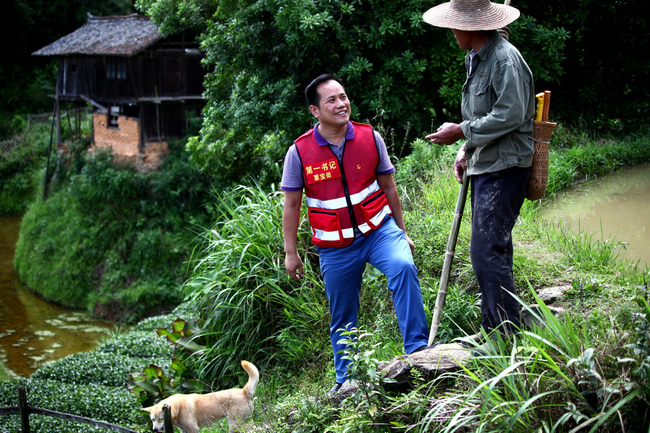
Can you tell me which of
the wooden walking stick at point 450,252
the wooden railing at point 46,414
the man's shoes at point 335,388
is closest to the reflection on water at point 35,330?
the wooden railing at point 46,414

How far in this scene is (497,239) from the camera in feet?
11.1

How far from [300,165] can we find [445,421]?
1.79 m

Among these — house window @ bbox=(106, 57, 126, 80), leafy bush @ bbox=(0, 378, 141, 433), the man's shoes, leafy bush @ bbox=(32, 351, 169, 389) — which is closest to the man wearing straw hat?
the man's shoes

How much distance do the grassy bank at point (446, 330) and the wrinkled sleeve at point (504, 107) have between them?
35.7 inches

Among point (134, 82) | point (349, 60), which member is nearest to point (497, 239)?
point (349, 60)

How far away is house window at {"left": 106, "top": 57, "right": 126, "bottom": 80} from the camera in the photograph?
22494mm

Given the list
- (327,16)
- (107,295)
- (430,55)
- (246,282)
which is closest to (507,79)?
(246,282)

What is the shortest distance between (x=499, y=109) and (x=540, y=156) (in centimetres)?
38

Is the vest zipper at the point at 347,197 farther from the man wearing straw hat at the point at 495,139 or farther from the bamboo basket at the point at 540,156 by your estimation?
the bamboo basket at the point at 540,156

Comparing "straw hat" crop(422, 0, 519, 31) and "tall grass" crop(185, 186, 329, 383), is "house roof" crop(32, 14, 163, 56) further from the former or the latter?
"straw hat" crop(422, 0, 519, 31)

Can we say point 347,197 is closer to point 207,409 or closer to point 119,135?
point 207,409

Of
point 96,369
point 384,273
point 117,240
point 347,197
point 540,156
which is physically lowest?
point 117,240

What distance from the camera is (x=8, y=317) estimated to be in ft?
63.5

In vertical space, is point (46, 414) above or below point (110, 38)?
below
